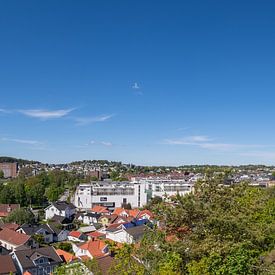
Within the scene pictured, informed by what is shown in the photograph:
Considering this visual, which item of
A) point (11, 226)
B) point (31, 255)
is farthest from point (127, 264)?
point (11, 226)

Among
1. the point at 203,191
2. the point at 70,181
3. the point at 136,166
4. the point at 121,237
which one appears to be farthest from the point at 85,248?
the point at 136,166

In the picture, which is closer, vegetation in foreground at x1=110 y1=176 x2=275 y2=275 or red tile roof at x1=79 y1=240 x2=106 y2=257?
vegetation in foreground at x1=110 y1=176 x2=275 y2=275

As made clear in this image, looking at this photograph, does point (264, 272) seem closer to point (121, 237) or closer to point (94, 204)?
point (121, 237)

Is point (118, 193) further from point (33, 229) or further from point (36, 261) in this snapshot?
point (36, 261)

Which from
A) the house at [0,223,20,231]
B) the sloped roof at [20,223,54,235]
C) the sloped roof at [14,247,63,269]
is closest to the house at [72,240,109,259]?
the sloped roof at [14,247,63,269]

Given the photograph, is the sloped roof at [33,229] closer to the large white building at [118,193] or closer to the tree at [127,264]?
the large white building at [118,193]

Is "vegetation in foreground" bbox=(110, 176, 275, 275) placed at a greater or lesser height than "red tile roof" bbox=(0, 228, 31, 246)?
greater

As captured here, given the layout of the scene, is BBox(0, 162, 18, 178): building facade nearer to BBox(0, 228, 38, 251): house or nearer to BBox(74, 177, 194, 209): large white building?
BBox(74, 177, 194, 209): large white building
